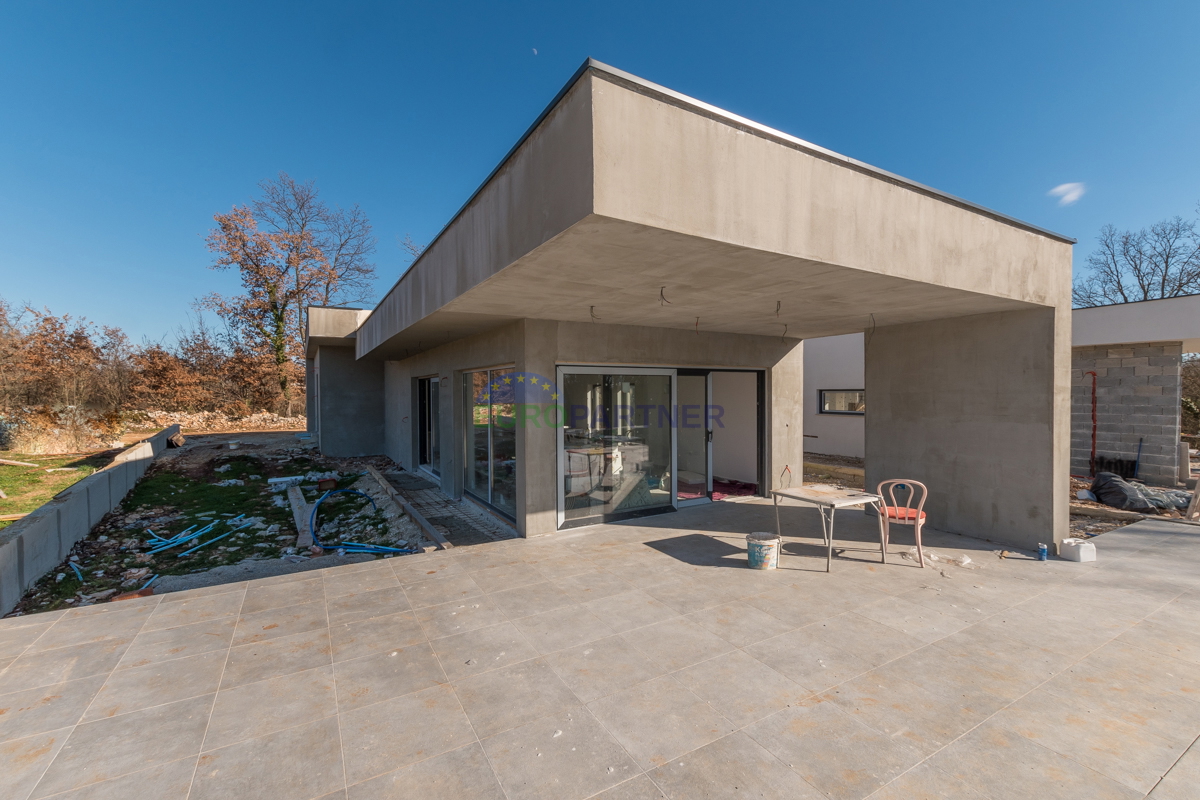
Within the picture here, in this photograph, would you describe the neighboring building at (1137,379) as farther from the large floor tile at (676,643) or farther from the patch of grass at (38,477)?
the patch of grass at (38,477)

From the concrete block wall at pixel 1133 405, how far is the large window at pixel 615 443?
24.9 feet

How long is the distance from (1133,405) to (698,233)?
1064 centimetres

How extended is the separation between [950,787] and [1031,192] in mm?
18364

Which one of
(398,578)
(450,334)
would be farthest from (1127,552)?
(450,334)

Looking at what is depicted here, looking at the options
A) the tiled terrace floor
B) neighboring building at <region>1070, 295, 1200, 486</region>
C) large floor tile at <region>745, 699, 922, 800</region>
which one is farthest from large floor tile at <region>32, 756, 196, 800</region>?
neighboring building at <region>1070, 295, 1200, 486</region>

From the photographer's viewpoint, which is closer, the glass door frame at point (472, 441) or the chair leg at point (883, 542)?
the chair leg at point (883, 542)

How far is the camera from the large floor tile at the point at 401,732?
6.40 feet

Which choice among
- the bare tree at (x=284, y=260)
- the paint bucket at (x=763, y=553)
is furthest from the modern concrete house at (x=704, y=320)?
the bare tree at (x=284, y=260)

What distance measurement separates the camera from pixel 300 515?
23.6ft

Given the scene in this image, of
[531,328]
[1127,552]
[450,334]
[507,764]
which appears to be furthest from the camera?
[450,334]

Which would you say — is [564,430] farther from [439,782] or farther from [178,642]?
[439,782]

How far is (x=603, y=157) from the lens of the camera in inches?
86.4

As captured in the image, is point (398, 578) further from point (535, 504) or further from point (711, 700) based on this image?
point (711, 700)

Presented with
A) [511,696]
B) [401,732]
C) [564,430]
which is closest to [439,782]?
[401,732]
